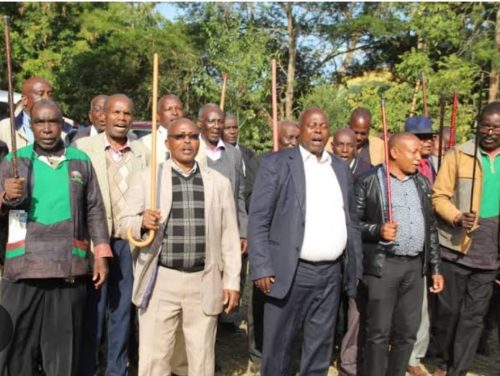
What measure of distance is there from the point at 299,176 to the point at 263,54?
1490 centimetres

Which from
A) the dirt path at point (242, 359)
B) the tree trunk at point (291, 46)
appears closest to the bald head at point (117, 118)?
the dirt path at point (242, 359)

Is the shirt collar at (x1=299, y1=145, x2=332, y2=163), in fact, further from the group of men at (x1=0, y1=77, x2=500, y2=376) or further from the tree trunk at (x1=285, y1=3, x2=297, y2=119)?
the tree trunk at (x1=285, y1=3, x2=297, y2=119)

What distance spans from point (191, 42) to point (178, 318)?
66.3 feet

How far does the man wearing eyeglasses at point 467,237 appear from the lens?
4898mm

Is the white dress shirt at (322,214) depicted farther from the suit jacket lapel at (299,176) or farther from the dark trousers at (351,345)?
the dark trousers at (351,345)

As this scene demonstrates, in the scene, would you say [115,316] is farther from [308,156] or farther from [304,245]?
[308,156]

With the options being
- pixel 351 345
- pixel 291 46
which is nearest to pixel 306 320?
pixel 351 345

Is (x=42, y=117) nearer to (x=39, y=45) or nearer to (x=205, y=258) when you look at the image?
(x=205, y=258)

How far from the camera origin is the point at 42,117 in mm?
3959

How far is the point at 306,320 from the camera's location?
439 centimetres

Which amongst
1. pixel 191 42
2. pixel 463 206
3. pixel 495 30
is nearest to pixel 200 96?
pixel 191 42

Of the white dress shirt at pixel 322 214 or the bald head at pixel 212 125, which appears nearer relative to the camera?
the white dress shirt at pixel 322 214

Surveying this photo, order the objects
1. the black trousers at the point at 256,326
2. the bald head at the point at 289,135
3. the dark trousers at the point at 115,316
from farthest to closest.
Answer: the bald head at the point at 289,135 → the black trousers at the point at 256,326 → the dark trousers at the point at 115,316

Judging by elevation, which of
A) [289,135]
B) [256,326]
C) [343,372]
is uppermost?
[289,135]
